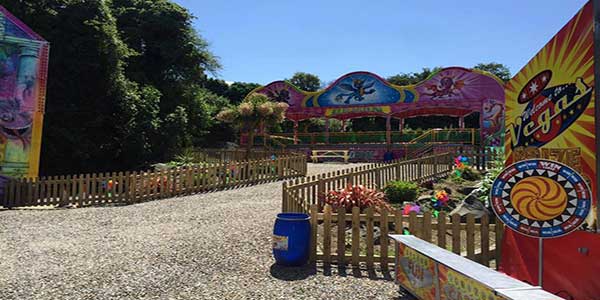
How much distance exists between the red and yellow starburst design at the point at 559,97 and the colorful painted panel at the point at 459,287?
176cm

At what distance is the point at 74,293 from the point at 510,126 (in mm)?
5298

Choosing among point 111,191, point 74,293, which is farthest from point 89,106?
point 74,293

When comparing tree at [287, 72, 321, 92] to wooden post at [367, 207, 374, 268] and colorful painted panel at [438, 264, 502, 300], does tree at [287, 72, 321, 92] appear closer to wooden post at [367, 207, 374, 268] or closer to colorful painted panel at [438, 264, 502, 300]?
wooden post at [367, 207, 374, 268]

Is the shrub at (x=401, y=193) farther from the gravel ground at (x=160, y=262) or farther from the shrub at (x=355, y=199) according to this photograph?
the gravel ground at (x=160, y=262)

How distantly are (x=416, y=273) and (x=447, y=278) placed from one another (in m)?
0.68

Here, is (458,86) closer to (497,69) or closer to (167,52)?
(167,52)

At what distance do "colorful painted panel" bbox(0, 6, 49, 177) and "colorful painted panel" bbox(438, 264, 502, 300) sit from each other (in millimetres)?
12466

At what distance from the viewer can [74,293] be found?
14.5 ft

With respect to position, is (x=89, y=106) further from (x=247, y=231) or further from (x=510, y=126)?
(x=510, y=126)

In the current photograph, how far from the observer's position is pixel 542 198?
352cm

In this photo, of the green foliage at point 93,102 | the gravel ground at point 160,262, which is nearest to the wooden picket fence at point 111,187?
the gravel ground at point 160,262

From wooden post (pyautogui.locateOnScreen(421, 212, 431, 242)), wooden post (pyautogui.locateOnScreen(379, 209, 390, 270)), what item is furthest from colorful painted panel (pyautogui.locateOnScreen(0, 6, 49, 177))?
wooden post (pyautogui.locateOnScreen(421, 212, 431, 242))

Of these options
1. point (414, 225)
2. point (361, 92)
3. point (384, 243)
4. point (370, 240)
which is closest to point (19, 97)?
point (370, 240)

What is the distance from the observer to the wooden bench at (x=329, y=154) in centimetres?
2502
